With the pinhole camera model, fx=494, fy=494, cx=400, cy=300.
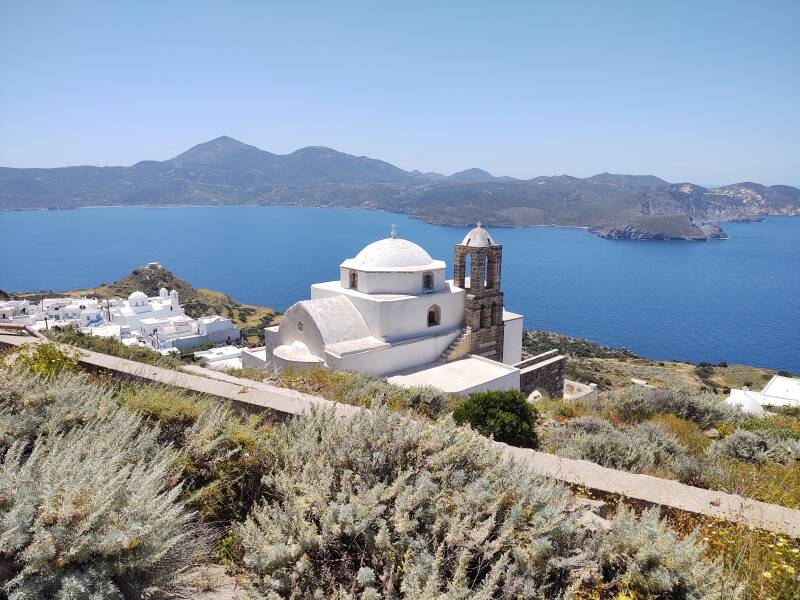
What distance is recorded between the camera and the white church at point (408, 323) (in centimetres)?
1184

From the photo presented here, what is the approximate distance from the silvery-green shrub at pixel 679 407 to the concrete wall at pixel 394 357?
17.2ft

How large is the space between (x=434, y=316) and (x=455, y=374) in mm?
1989

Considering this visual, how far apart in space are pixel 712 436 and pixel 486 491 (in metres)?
6.48

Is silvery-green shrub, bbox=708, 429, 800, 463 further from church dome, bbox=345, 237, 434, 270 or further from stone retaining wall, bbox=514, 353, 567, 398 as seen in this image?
church dome, bbox=345, 237, 434, 270

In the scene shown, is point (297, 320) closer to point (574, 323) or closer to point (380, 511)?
point (380, 511)

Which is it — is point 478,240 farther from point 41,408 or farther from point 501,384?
point 41,408

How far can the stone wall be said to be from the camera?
44.8ft

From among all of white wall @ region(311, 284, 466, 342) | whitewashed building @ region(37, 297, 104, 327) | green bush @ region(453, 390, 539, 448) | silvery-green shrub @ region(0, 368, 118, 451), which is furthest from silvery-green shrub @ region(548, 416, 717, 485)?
whitewashed building @ region(37, 297, 104, 327)

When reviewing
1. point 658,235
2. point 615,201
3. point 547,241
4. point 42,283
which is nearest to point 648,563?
point 42,283

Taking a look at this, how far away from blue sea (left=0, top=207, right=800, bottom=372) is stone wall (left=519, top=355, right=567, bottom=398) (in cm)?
3945

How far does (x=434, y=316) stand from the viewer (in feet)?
44.8

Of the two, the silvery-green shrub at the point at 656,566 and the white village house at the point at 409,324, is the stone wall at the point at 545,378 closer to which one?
the white village house at the point at 409,324

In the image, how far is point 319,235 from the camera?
142125 mm

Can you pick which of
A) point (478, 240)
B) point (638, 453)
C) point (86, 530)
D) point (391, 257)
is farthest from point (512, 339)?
point (86, 530)
